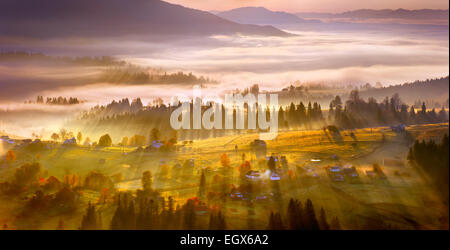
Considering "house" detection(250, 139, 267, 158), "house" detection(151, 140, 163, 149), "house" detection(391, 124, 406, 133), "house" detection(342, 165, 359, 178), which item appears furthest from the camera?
"house" detection(151, 140, 163, 149)

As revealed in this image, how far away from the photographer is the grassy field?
1784 cm

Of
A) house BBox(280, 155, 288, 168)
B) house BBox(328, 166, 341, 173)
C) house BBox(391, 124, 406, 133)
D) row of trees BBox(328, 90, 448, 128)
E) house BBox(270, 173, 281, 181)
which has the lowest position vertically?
house BBox(270, 173, 281, 181)

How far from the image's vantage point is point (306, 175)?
1922cm

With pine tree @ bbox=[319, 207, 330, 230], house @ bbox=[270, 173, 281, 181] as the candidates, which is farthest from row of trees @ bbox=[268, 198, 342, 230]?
house @ bbox=[270, 173, 281, 181]

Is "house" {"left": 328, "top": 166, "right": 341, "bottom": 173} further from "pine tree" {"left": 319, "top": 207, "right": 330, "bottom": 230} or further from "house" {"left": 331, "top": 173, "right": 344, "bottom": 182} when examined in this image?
"pine tree" {"left": 319, "top": 207, "right": 330, "bottom": 230}

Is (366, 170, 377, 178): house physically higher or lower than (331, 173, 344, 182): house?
higher

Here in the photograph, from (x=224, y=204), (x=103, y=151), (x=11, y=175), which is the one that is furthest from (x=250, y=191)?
(x=11, y=175)

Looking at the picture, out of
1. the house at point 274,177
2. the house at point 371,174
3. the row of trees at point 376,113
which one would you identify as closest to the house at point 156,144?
the house at point 274,177

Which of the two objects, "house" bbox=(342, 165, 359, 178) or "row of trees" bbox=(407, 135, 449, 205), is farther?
"house" bbox=(342, 165, 359, 178)

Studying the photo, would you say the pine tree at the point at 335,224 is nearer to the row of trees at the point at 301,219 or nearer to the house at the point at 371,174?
the row of trees at the point at 301,219

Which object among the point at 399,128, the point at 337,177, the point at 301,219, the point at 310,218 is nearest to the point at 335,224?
the point at 310,218

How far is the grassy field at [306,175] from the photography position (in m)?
17.8
